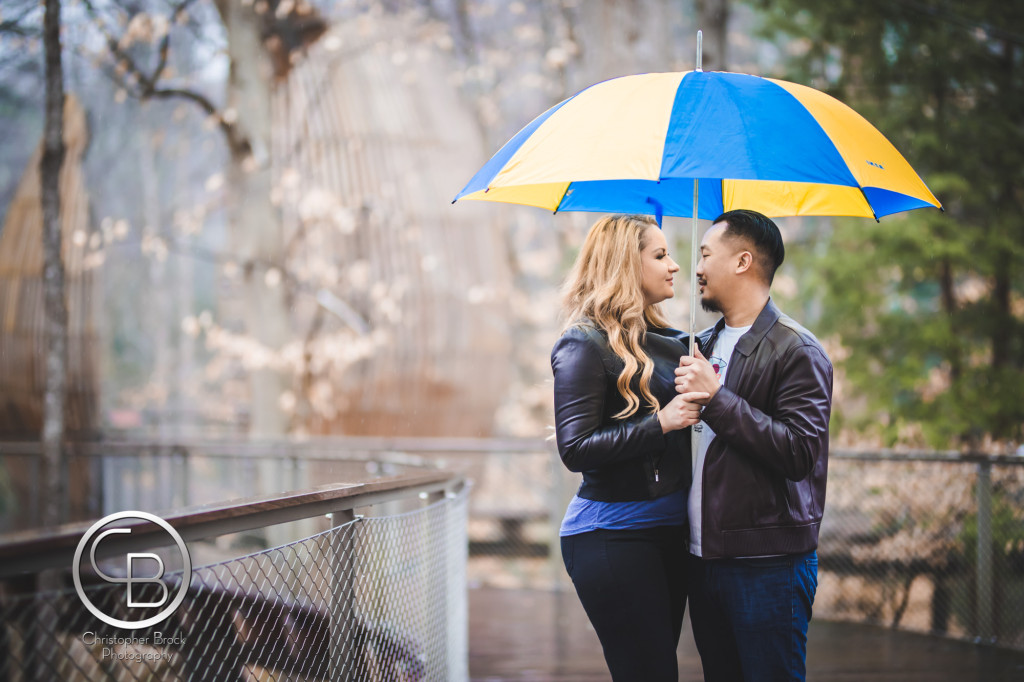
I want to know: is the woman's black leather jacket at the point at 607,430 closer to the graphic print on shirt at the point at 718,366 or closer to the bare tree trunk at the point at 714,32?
the graphic print on shirt at the point at 718,366

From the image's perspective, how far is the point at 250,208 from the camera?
8.58 m

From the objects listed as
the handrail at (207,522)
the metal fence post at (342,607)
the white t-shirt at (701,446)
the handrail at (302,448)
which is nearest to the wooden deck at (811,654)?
the handrail at (302,448)

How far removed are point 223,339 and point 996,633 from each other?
7115mm

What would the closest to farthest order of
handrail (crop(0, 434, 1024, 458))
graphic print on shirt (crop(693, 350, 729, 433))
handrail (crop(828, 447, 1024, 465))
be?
graphic print on shirt (crop(693, 350, 729, 433)) < handrail (crop(828, 447, 1024, 465)) < handrail (crop(0, 434, 1024, 458))

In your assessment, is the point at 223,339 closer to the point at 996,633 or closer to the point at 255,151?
the point at 255,151

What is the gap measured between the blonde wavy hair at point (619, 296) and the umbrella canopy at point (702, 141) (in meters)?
0.20

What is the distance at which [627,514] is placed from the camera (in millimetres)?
2455

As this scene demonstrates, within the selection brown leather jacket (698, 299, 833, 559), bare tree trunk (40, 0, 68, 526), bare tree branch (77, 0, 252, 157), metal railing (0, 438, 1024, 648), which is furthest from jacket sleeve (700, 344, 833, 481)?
bare tree branch (77, 0, 252, 157)

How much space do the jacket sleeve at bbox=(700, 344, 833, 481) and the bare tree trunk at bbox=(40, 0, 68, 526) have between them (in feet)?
18.7

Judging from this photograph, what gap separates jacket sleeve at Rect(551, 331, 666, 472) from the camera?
2.39 meters

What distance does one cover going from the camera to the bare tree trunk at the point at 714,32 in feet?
24.4

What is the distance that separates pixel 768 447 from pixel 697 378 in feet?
0.83

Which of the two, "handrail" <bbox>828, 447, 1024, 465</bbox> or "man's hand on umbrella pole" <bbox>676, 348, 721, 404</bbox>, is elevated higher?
"man's hand on umbrella pole" <bbox>676, 348, 721, 404</bbox>

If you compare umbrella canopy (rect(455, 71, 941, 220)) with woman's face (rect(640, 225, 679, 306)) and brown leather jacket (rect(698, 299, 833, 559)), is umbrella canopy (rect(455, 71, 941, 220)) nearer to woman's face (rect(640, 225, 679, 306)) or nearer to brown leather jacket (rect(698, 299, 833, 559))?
woman's face (rect(640, 225, 679, 306))
